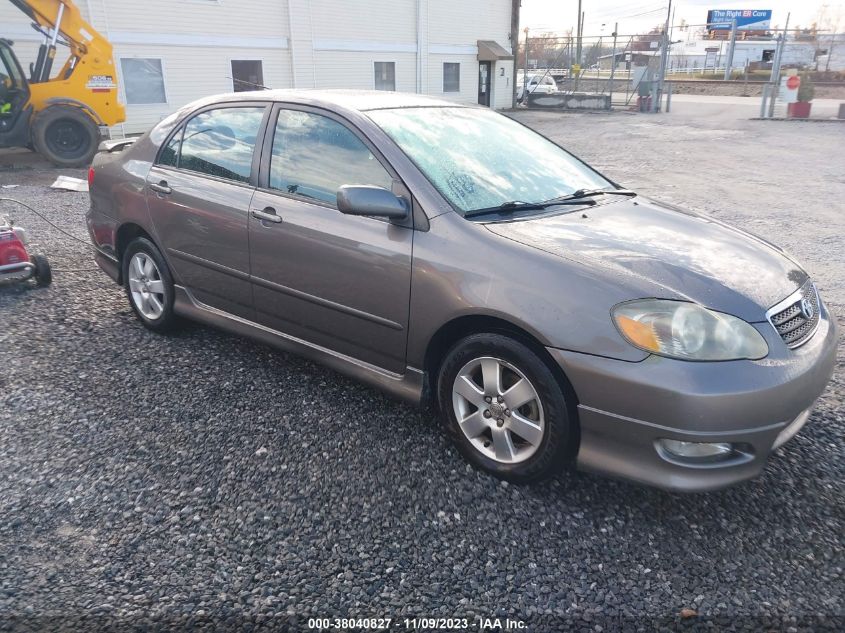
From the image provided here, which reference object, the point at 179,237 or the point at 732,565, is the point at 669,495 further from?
the point at 179,237

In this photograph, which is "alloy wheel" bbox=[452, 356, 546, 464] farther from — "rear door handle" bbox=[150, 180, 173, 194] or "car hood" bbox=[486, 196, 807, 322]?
"rear door handle" bbox=[150, 180, 173, 194]

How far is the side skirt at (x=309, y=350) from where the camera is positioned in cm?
327

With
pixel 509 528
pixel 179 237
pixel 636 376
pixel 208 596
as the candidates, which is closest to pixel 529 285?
pixel 636 376

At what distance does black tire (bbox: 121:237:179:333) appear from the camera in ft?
14.5

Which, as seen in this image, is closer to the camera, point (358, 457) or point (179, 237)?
point (358, 457)

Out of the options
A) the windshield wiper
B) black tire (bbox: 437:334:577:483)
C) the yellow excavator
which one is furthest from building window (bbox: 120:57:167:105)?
black tire (bbox: 437:334:577:483)

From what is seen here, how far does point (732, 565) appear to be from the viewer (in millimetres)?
2520

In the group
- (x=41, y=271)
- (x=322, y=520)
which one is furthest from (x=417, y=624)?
(x=41, y=271)

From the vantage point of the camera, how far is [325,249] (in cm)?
340

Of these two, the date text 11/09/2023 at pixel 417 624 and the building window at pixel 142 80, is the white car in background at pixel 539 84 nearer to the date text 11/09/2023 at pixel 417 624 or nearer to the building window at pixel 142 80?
the building window at pixel 142 80

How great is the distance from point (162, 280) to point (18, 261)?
1838 millimetres

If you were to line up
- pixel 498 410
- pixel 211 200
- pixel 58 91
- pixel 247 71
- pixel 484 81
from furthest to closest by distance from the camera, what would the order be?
pixel 484 81, pixel 247 71, pixel 58 91, pixel 211 200, pixel 498 410

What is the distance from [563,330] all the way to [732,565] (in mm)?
1070

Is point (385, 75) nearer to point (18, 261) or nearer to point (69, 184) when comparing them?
point (69, 184)
